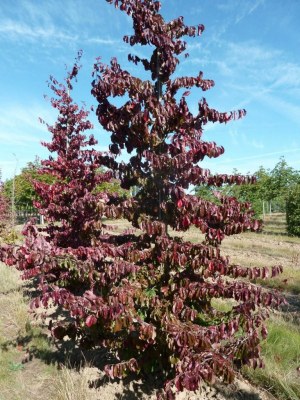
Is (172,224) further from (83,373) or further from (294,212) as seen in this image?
(294,212)

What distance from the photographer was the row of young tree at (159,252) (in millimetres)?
3393

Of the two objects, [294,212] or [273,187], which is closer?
[294,212]

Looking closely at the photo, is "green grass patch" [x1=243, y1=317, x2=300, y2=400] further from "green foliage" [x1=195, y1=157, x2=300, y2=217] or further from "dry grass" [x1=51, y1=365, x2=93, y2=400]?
"green foliage" [x1=195, y1=157, x2=300, y2=217]

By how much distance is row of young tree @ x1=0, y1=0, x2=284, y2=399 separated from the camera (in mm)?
3393

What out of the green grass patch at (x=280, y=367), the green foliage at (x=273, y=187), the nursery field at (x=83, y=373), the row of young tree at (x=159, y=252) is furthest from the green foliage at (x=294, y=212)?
the row of young tree at (x=159, y=252)

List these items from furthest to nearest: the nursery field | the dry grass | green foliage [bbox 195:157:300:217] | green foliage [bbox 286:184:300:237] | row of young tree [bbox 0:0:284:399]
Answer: green foliage [bbox 195:157:300:217] < green foliage [bbox 286:184:300:237] < the nursery field < the dry grass < row of young tree [bbox 0:0:284:399]

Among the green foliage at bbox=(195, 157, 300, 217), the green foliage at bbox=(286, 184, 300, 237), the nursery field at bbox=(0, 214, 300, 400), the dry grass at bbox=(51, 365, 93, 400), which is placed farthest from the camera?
the green foliage at bbox=(195, 157, 300, 217)

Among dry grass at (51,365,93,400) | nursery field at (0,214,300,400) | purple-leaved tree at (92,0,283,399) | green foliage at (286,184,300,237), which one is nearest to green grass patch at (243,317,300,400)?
nursery field at (0,214,300,400)

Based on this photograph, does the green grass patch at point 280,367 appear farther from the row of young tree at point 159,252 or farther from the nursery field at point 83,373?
the row of young tree at point 159,252

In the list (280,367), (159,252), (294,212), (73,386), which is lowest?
(280,367)

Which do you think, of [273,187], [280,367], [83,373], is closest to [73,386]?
[83,373]

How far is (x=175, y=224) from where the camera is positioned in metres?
3.98

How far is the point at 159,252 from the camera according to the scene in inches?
151

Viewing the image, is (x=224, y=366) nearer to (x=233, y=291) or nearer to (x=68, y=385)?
(x=233, y=291)
